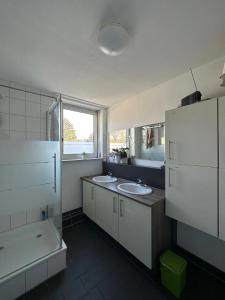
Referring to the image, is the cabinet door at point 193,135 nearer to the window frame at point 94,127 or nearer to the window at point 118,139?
the window at point 118,139

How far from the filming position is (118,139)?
2.71 metres

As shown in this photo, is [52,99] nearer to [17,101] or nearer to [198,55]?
[17,101]

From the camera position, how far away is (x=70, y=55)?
4.42 ft

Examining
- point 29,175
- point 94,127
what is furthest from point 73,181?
point 94,127

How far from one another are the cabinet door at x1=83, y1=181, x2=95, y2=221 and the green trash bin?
47.6 inches

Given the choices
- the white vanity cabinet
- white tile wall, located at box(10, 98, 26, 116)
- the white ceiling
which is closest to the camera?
the white ceiling

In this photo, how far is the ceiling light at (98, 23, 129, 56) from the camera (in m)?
1.00

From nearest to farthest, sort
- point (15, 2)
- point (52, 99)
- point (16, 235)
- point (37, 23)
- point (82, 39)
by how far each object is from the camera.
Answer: point (15, 2)
point (37, 23)
point (82, 39)
point (16, 235)
point (52, 99)

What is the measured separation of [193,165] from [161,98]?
3.60 ft

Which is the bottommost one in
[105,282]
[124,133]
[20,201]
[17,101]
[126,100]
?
[105,282]

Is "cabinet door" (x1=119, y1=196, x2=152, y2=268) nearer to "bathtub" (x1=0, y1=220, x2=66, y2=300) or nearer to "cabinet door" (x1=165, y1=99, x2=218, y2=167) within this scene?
"cabinet door" (x1=165, y1=99, x2=218, y2=167)

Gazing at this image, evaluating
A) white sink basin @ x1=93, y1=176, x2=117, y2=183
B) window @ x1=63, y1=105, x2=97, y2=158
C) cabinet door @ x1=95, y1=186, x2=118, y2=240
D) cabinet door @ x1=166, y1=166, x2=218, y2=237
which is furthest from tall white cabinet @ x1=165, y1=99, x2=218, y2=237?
window @ x1=63, y1=105, x2=97, y2=158

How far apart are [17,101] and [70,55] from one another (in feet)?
3.72

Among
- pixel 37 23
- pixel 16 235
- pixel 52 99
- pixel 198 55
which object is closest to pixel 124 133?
pixel 52 99
